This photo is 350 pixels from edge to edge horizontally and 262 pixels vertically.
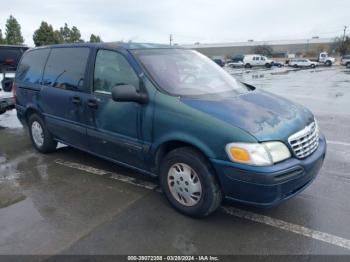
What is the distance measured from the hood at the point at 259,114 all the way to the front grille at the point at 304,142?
5 centimetres

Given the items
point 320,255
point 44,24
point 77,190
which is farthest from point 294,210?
point 44,24

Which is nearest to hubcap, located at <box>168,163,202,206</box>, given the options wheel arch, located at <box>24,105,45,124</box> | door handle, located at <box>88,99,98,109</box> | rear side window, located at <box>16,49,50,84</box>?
door handle, located at <box>88,99,98,109</box>

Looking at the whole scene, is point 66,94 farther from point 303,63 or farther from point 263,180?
point 303,63

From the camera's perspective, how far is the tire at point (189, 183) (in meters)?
3.16

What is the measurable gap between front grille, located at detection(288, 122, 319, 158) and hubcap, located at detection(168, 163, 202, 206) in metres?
0.97

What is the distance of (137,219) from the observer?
341cm

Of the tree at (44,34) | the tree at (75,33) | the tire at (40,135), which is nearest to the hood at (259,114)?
the tire at (40,135)

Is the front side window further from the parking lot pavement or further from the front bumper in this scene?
the front bumper

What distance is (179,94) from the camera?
349 centimetres

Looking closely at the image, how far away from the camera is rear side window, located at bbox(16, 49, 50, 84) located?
5.26 m

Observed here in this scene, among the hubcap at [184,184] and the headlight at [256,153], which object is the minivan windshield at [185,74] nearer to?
the hubcap at [184,184]

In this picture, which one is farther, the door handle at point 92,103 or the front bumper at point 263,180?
the door handle at point 92,103

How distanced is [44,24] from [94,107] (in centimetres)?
3669

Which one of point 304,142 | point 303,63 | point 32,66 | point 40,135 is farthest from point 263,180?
point 303,63
